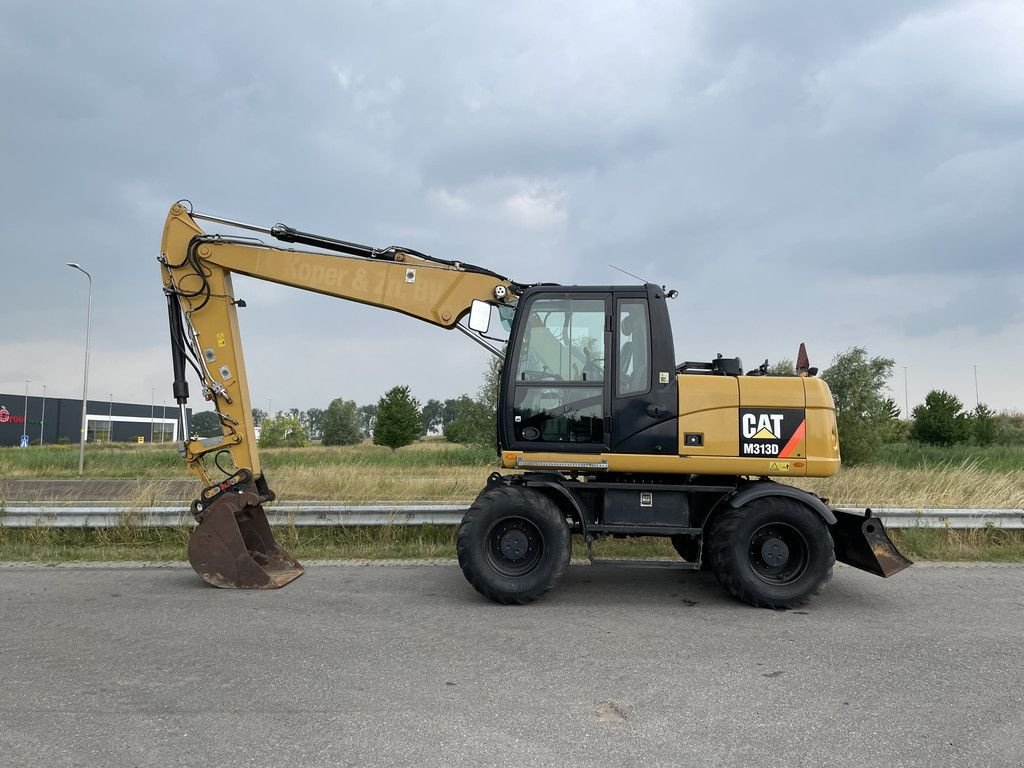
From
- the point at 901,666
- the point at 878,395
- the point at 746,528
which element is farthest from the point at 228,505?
the point at 878,395

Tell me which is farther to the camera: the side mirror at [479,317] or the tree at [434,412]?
the tree at [434,412]

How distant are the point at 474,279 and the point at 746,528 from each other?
342 cm

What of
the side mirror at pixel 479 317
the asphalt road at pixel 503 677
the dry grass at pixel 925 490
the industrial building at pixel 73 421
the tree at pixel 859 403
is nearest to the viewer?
the asphalt road at pixel 503 677

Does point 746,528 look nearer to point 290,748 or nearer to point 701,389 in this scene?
point 701,389

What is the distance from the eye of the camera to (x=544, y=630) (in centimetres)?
530

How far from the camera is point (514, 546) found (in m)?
6.27

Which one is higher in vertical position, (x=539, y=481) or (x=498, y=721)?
(x=539, y=481)

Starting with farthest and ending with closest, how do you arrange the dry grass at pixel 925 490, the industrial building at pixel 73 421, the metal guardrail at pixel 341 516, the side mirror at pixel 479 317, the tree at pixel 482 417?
the industrial building at pixel 73 421, the tree at pixel 482 417, the dry grass at pixel 925 490, the metal guardrail at pixel 341 516, the side mirror at pixel 479 317

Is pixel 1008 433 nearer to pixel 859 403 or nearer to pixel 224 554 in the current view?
pixel 859 403

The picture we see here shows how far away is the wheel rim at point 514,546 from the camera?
6223 mm

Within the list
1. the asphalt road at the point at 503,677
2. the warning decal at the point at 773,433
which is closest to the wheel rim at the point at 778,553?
the asphalt road at the point at 503,677

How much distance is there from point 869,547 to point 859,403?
20.3 meters

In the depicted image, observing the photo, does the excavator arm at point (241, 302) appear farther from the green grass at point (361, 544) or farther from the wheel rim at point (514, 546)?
the wheel rim at point (514, 546)

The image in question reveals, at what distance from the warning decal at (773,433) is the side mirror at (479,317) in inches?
99.2
